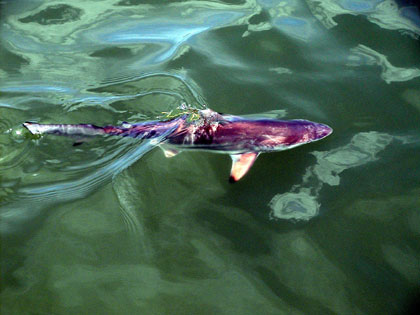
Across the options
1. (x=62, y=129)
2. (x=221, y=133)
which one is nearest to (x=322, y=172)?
(x=221, y=133)

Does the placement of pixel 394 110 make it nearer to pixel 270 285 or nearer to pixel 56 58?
pixel 270 285

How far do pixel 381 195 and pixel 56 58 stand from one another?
11.9 feet

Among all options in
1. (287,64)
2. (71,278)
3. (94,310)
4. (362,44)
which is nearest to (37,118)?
(71,278)

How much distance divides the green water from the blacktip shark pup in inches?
4.6

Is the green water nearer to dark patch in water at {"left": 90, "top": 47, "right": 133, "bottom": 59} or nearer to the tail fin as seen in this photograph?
dark patch in water at {"left": 90, "top": 47, "right": 133, "bottom": 59}

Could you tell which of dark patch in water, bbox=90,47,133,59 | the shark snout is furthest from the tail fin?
the shark snout

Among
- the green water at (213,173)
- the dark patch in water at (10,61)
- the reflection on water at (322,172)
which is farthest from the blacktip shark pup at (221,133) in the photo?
the dark patch in water at (10,61)

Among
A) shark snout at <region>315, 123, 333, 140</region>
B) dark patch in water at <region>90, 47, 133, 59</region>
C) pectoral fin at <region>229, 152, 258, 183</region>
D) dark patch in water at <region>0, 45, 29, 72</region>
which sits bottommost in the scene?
dark patch in water at <region>0, 45, 29, 72</region>

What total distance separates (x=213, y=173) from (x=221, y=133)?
32cm

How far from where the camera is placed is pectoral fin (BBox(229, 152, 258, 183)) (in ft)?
11.7

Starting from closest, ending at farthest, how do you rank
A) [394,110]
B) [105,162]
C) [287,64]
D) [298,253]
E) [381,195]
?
[298,253], [381,195], [105,162], [394,110], [287,64]

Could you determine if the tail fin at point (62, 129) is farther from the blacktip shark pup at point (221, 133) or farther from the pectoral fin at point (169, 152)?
the pectoral fin at point (169, 152)

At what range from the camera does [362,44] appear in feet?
16.9

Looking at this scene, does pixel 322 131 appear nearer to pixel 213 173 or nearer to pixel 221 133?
pixel 221 133
